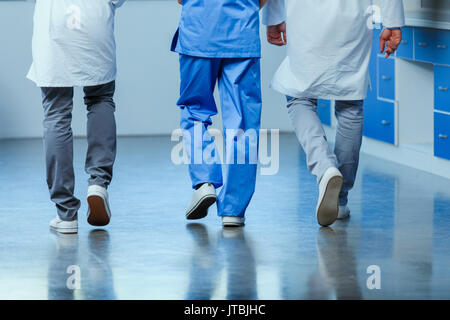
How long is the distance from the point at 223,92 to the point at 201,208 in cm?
40

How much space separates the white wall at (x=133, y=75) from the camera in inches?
215

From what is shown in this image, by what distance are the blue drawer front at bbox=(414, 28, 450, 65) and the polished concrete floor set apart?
0.52 meters

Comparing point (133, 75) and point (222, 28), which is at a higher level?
point (222, 28)

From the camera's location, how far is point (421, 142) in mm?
4520

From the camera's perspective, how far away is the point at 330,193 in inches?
116

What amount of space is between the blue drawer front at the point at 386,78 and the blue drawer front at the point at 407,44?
0.49 feet

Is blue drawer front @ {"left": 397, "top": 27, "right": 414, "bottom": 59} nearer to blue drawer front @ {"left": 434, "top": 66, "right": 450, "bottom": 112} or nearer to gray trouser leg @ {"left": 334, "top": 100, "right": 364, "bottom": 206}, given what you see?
blue drawer front @ {"left": 434, "top": 66, "right": 450, "bottom": 112}

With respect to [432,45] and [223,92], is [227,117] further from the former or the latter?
[432,45]

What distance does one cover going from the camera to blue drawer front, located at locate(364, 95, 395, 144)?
4.57 meters

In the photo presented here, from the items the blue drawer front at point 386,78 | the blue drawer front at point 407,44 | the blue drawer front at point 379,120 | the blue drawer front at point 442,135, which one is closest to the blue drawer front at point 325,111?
the blue drawer front at point 379,120

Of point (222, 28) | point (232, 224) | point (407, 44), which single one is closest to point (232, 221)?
point (232, 224)

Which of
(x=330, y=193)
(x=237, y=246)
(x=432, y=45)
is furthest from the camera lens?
(x=432, y=45)

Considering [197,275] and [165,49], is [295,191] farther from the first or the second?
[165,49]

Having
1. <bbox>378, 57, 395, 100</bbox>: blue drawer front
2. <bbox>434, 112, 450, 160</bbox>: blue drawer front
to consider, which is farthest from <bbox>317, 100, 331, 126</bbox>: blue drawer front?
<bbox>434, 112, 450, 160</bbox>: blue drawer front
